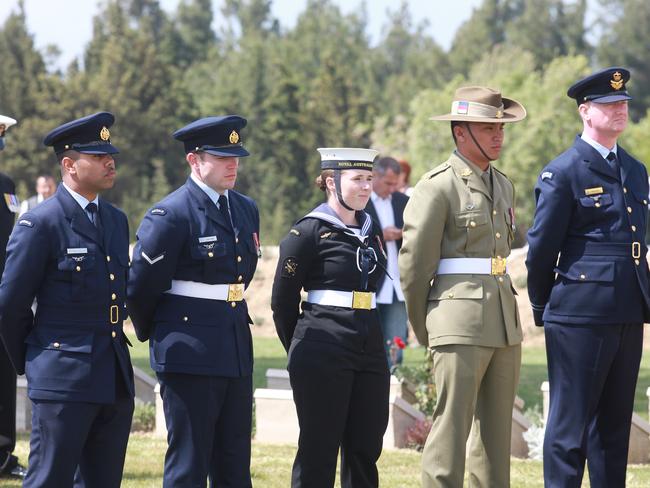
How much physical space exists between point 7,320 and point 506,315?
2.60 m

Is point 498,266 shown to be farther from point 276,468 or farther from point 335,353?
point 276,468

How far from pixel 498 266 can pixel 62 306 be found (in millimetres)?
2322

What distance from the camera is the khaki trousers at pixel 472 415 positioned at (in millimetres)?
6938

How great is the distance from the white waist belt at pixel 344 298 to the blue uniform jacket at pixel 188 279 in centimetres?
46

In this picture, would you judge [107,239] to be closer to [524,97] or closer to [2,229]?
Answer: [2,229]

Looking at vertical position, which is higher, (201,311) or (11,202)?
(11,202)

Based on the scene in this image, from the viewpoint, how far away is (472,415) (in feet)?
23.1

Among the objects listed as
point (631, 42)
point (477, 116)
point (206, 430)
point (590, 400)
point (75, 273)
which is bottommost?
point (206, 430)

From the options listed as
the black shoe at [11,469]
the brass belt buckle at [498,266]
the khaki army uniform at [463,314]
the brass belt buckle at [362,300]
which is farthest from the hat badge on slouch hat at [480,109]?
the black shoe at [11,469]

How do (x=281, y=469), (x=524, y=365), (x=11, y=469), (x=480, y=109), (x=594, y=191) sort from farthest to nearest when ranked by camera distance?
1. (x=524, y=365)
2. (x=281, y=469)
3. (x=11, y=469)
4. (x=480, y=109)
5. (x=594, y=191)

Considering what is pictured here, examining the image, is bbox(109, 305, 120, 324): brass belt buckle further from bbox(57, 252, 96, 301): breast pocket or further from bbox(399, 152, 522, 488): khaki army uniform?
bbox(399, 152, 522, 488): khaki army uniform

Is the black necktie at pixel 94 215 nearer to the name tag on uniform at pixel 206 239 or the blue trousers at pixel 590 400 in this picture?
the name tag on uniform at pixel 206 239

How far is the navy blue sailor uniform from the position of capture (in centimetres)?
704

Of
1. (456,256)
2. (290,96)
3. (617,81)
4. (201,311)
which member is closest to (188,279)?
(201,311)
